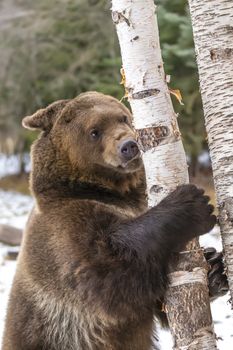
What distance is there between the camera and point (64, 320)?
3.87 metres

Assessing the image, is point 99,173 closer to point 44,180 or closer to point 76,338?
point 44,180

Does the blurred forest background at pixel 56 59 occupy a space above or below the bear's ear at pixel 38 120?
below

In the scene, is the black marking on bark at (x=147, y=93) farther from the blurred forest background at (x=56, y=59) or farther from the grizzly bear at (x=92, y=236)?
the blurred forest background at (x=56, y=59)

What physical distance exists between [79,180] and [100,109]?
0.39 meters

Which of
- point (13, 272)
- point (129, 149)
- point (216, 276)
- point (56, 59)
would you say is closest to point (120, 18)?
point (129, 149)

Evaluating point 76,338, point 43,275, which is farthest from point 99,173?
point 76,338

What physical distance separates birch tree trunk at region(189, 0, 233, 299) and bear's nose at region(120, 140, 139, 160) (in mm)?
483

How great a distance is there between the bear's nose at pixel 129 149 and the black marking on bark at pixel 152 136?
0.29m

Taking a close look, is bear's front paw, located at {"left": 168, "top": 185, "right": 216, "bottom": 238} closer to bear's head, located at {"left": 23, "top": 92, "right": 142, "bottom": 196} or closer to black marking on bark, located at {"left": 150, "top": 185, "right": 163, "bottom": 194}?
black marking on bark, located at {"left": 150, "top": 185, "right": 163, "bottom": 194}

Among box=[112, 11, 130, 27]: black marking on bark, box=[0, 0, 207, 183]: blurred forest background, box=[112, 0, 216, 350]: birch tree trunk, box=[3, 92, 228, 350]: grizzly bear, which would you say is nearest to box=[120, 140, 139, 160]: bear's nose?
box=[3, 92, 228, 350]: grizzly bear

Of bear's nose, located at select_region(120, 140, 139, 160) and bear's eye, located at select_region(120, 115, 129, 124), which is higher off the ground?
bear's eye, located at select_region(120, 115, 129, 124)

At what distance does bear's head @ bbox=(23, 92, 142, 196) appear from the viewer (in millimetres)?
3883

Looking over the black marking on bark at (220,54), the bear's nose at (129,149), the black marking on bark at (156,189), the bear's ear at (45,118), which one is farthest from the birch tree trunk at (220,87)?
the bear's ear at (45,118)

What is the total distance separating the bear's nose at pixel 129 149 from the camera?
11.9 feet
